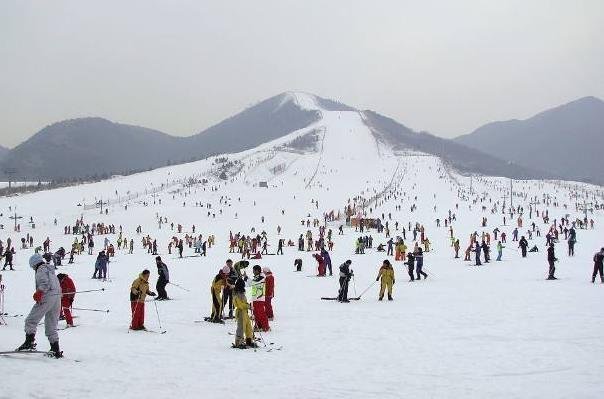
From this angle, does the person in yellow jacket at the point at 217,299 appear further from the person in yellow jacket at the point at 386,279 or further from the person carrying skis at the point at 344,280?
the person in yellow jacket at the point at 386,279

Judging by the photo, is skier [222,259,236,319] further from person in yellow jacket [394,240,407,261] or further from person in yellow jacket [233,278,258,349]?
person in yellow jacket [394,240,407,261]

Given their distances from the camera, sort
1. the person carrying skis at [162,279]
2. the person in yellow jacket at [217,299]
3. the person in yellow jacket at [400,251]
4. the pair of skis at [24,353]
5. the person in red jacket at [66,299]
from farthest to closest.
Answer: the person in yellow jacket at [400,251] < the person carrying skis at [162,279] < the person in yellow jacket at [217,299] < the person in red jacket at [66,299] < the pair of skis at [24,353]

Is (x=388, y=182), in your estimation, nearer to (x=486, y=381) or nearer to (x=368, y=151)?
(x=368, y=151)

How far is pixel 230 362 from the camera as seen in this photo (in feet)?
30.5

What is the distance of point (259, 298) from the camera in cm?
1193

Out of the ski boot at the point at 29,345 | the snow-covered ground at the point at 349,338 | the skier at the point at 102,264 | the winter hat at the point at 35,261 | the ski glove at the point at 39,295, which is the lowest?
the snow-covered ground at the point at 349,338

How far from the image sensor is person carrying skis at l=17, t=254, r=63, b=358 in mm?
8727

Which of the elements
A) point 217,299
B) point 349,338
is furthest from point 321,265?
point 349,338

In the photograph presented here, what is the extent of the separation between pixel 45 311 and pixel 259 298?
431 centimetres

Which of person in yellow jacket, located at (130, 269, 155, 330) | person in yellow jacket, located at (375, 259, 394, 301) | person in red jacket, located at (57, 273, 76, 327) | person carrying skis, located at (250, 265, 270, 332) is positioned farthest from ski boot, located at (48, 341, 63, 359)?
person in yellow jacket, located at (375, 259, 394, 301)

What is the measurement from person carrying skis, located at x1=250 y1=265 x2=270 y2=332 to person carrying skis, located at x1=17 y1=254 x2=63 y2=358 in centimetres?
402

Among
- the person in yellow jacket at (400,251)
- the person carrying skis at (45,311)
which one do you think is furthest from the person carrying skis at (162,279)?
the person in yellow jacket at (400,251)

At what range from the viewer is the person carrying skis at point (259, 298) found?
11.9 m

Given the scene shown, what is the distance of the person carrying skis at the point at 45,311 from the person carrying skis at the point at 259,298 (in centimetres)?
402
